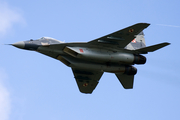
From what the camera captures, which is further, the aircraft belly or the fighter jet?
the aircraft belly

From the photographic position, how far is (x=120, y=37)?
81.9 ft

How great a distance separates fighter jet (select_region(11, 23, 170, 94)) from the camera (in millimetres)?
24359

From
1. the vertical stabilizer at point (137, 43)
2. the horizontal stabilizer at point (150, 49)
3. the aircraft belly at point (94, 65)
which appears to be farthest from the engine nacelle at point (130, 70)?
the vertical stabilizer at point (137, 43)

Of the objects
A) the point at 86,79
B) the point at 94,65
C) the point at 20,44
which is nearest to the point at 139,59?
the point at 94,65

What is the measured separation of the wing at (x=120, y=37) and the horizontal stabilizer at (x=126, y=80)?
151 inches

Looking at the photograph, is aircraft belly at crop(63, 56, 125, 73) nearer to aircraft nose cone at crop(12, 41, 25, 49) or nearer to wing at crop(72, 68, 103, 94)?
wing at crop(72, 68, 103, 94)

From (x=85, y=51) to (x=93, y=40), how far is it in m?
1.04

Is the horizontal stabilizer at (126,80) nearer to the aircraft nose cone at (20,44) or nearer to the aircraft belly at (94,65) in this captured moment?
the aircraft belly at (94,65)

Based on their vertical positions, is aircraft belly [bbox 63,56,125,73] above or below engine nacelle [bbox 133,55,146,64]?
below

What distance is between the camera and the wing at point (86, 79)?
28.0 m

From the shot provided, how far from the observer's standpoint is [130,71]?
26438 millimetres

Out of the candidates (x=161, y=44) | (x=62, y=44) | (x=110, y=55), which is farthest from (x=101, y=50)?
(x=161, y=44)

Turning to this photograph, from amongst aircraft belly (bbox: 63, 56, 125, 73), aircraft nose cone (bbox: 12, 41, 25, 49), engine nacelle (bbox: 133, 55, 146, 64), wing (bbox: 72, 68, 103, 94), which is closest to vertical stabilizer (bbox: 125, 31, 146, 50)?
engine nacelle (bbox: 133, 55, 146, 64)

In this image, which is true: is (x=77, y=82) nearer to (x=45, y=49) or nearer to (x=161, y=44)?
(x=45, y=49)
